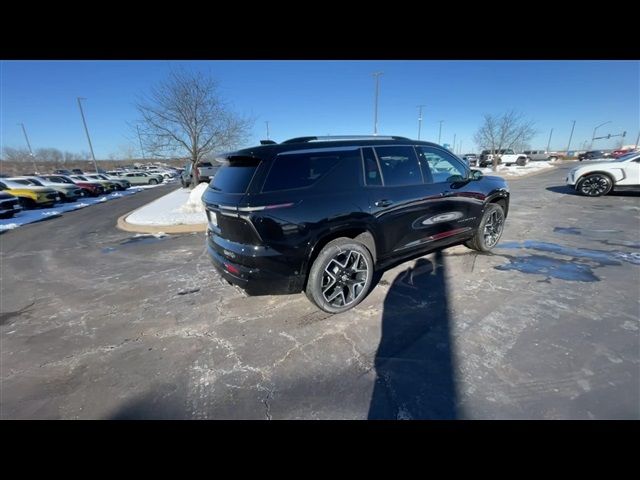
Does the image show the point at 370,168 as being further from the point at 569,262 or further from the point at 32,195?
the point at 32,195

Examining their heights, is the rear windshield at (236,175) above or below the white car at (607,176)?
above

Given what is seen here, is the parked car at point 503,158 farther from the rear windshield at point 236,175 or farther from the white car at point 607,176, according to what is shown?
the rear windshield at point 236,175

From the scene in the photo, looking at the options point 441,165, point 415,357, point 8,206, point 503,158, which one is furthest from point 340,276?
point 503,158

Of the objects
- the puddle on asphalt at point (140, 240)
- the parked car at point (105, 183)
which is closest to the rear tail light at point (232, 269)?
the puddle on asphalt at point (140, 240)

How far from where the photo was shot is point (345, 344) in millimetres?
2738

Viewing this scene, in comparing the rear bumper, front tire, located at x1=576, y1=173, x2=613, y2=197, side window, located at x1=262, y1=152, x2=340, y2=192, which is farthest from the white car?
the rear bumper

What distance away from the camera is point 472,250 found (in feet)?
17.2

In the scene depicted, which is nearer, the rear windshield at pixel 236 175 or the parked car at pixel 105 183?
the rear windshield at pixel 236 175

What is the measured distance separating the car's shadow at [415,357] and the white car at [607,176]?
11.6 meters

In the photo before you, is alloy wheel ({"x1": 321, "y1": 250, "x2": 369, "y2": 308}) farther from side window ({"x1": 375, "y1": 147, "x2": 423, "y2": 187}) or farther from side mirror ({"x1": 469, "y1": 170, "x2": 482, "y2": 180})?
side mirror ({"x1": 469, "y1": 170, "x2": 482, "y2": 180})

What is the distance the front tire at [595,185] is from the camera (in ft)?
34.1

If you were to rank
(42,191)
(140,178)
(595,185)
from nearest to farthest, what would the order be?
1. (595,185)
2. (42,191)
3. (140,178)

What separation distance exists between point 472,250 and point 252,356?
457cm

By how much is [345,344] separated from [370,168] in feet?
6.98
